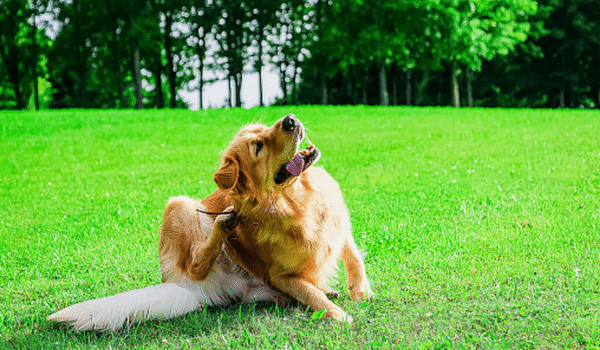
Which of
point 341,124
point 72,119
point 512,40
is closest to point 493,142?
point 341,124

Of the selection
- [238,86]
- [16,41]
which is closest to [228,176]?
[238,86]

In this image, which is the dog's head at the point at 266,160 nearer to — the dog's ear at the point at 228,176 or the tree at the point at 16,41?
the dog's ear at the point at 228,176

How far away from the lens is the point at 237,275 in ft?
12.9

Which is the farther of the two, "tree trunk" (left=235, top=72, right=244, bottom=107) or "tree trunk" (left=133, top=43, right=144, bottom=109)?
"tree trunk" (left=235, top=72, right=244, bottom=107)

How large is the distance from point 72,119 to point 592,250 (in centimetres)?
1694

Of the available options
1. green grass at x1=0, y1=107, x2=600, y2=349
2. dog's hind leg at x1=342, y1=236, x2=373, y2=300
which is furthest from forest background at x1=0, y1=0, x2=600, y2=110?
dog's hind leg at x1=342, y1=236, x2=373, y2=300

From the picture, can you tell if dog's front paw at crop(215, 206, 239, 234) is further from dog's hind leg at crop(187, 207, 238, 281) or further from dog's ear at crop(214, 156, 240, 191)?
dog's ear at crop(214, 156, 240, 191)

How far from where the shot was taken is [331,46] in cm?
2875

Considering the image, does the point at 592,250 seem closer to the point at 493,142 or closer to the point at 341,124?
the point at 493,142

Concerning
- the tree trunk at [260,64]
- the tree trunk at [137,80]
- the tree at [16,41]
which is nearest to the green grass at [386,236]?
the tree trunk at [137,80]

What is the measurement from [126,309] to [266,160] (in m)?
1.42

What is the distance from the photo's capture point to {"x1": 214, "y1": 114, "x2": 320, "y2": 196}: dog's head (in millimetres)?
3273

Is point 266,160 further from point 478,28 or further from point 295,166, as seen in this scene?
point 478,28

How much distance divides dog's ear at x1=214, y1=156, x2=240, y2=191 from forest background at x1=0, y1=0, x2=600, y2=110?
80.3ft
